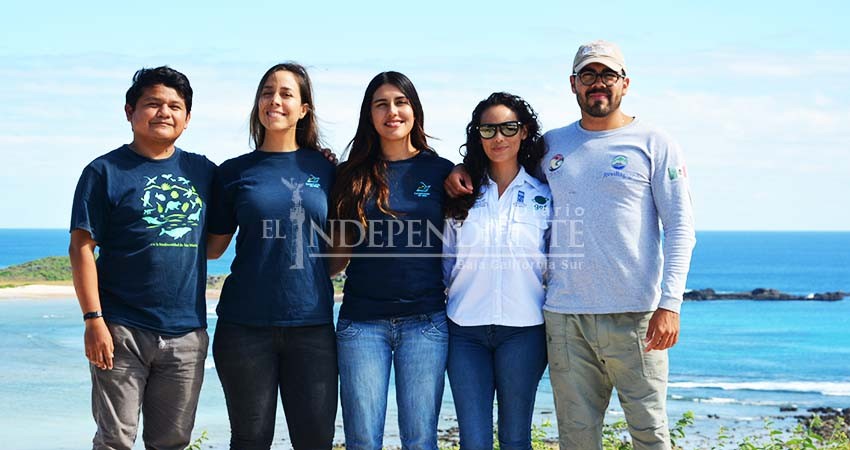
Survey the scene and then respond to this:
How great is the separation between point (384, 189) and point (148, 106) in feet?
4.18

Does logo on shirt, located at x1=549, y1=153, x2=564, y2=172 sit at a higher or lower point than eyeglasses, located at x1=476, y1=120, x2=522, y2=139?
lower

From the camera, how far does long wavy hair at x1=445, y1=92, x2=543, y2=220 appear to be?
487 centimetres

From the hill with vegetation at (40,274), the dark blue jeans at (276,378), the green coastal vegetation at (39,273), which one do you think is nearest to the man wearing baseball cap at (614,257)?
the dark blue jeans at (276,378)

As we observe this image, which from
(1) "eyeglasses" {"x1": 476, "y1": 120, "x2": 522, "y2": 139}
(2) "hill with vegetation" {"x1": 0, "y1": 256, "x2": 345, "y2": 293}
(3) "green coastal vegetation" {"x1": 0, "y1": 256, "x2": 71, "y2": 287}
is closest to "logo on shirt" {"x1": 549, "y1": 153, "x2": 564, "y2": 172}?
(1) "eyeglasses" {"x1": 476, "y1": 120, "x2": 522, "y2": 139}

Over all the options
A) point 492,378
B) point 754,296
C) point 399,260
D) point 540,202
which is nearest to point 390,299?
point 399,260

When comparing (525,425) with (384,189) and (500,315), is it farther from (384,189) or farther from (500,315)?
(384,189)

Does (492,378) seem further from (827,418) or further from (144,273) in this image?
(827,418)

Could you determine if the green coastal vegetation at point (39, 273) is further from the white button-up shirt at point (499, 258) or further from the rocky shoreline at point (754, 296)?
the white button-up shirt at point (499, 258)

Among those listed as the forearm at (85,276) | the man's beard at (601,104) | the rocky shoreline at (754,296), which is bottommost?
the rocky shoreline at (754,296)

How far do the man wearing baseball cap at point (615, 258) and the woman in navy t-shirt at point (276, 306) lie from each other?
4.01 feet

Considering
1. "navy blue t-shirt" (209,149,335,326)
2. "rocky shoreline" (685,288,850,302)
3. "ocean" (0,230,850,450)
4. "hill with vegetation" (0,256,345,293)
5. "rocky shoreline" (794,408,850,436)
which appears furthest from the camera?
"rocky shoreline" (685,288,850,302)

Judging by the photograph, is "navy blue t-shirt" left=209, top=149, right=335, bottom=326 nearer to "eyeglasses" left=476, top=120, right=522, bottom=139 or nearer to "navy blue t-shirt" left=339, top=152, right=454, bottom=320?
"navy blue t-shirt" left=339, top=152, right=454, bottom=320

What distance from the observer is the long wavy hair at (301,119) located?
190 inches

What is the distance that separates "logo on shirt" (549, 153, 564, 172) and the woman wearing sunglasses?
0.16 metres
